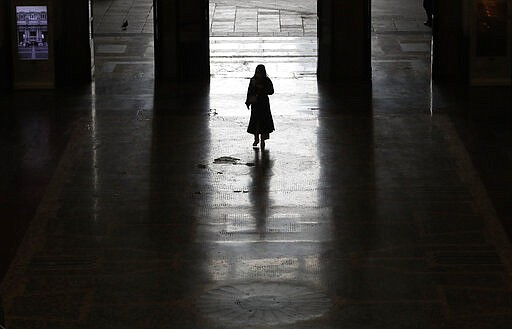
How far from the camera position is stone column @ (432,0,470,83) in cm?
2628

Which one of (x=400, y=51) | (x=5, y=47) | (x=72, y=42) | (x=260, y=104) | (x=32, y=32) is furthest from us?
(x=400, y=51)

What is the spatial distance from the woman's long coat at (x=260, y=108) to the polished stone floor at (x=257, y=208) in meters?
0.36

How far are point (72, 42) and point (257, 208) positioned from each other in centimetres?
1144

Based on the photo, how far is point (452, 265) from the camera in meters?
13.6

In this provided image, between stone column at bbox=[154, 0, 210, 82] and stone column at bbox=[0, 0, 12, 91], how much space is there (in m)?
3.29

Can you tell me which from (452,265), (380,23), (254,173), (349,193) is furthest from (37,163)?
(380,23)

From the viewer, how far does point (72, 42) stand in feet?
A: 86.2

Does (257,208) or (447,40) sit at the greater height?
(447,40)

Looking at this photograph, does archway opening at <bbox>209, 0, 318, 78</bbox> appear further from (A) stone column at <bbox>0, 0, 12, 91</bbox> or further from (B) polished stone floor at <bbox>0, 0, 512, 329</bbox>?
(A) stone column at <bbox>0, 0, 12, 91</bbox>

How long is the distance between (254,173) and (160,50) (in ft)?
30.5

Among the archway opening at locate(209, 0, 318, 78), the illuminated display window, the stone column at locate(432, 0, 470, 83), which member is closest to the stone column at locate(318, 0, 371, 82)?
the archway opening at locate(209, 0, 318, 78)

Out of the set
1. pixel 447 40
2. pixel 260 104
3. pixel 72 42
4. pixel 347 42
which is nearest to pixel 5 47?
pixel 72 42

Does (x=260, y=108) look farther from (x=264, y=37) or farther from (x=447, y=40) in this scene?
(x=264, y=37)

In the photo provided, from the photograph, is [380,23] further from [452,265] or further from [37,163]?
[452,265]
